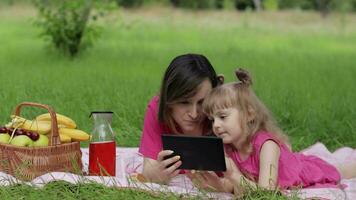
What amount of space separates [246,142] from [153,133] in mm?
559

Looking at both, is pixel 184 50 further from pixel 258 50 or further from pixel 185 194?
pixel 185 194

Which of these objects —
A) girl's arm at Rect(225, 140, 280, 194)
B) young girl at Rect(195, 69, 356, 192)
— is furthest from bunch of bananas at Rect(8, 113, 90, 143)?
girl's arm at Rect(225, 140, 280, 194)

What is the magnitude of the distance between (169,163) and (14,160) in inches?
32.5

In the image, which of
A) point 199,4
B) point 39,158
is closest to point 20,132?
point 39,158

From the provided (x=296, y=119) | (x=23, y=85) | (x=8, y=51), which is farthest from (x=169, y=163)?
(x=8, y=51)

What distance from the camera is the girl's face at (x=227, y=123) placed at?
13.2 feet

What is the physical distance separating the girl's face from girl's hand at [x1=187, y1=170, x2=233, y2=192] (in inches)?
7.5

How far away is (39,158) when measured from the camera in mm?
4133

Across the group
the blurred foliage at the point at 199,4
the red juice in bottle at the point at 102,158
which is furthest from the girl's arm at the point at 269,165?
the blurred foliage at the point at 199,4

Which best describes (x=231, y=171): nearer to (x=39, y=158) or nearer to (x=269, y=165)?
(x=269, y=165)

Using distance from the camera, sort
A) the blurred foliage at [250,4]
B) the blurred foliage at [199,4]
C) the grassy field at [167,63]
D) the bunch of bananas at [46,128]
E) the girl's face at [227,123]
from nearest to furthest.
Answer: the girl's face at [227,123] < the bunch of bananas at [46,128] < the grassy field at [167,63] < the blurred foliage at [250,4] < the blurred foliage at [199,4]

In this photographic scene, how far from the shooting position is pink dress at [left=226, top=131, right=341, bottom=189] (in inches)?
160

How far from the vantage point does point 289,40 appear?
53.5 feet

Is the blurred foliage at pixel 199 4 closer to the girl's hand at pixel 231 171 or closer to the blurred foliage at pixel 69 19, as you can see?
the blurred foliage at pixel 69 19
